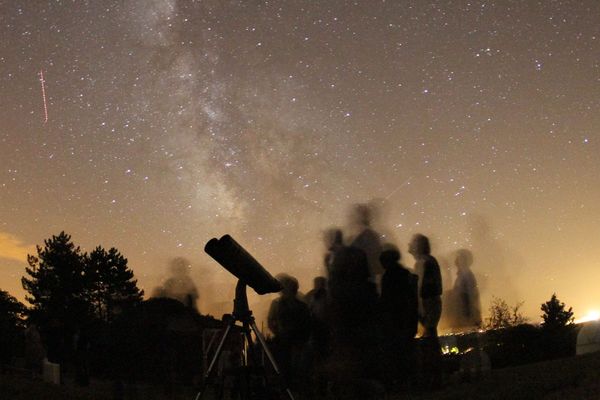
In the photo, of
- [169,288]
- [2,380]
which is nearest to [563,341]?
[169,288]

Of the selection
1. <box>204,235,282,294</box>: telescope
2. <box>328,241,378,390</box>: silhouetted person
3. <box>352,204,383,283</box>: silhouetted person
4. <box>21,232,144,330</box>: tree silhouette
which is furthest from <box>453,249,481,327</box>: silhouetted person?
<box>21,232,144,330</box>: tree silhouette

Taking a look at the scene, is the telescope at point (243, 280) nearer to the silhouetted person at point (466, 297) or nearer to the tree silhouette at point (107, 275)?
the silhouetted person at point (466, 297)

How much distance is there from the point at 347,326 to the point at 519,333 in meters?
4.51

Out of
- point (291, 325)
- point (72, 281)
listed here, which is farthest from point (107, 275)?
point (291, 325)

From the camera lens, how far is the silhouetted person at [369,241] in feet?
24.5

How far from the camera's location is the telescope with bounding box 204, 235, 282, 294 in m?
5.11

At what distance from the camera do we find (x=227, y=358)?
9.70m

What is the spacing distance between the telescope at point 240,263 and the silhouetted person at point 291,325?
2738mm

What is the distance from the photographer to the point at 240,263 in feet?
17.2

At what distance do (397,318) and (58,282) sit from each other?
4312 cm

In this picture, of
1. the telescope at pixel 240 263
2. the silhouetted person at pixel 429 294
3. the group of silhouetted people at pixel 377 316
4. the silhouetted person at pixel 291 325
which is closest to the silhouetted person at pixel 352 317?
the group of silhouetted people at pixel 377 316

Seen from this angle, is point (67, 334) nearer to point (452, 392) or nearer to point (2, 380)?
point (2, 380)

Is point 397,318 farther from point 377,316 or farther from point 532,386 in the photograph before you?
point 532,386

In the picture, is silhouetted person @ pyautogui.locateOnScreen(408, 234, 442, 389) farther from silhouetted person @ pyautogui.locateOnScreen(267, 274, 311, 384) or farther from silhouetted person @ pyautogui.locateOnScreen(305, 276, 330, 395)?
silhouetted person @ pyautogui.locateOnScreen(267, 274, 311, 384)
